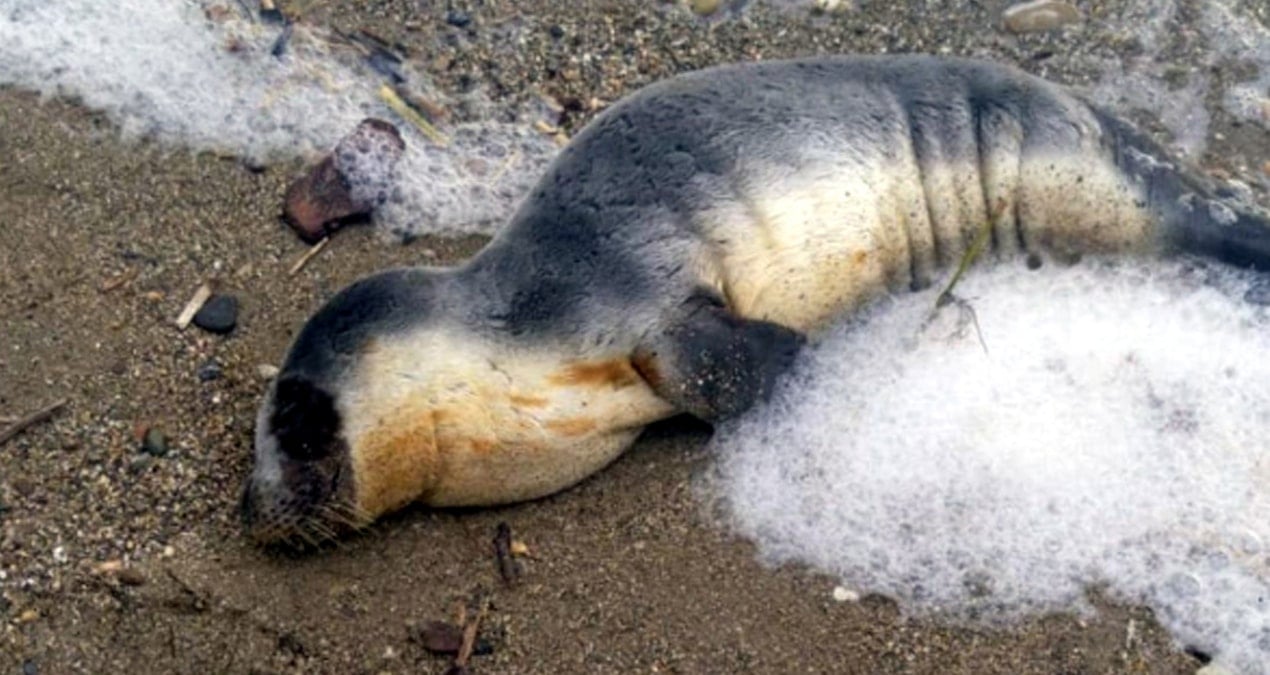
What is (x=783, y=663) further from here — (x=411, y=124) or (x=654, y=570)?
(x=411, y=124)

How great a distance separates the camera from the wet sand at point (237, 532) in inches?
155

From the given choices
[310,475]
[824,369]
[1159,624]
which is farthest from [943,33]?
[310,475]

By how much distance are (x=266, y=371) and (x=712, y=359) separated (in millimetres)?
1356

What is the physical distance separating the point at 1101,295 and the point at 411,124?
7.79ft

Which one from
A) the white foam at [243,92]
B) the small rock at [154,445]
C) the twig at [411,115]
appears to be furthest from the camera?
the twig at [411,115]

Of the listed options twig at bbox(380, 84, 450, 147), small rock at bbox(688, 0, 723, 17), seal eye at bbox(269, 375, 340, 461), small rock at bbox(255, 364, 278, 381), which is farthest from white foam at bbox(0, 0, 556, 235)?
seal eye at bbox(269, 375, 340, 461)

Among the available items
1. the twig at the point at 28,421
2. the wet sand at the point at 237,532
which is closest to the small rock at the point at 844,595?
the wet sand at the point at 237,532

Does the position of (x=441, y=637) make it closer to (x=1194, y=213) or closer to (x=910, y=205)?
(x=910, y=205)

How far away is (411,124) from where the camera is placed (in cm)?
534

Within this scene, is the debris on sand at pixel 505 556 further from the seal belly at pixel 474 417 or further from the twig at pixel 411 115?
the twig at pixel 411 115

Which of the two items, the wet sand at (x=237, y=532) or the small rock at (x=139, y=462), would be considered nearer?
the wet sand at (x=237, y=532)

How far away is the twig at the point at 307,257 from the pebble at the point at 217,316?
0.76 ft

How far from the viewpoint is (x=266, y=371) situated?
4.55 m

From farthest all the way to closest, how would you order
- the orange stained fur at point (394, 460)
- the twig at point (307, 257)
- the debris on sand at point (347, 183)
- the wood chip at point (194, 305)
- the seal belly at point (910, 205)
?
1. the debris on sand at point (347, 183)
2. the twig at point (307, 257)
3. the wood chip at point (194, 305)
4. the seal belly at point (910, 205)
5. the orange stained fur at point (394, 460)
